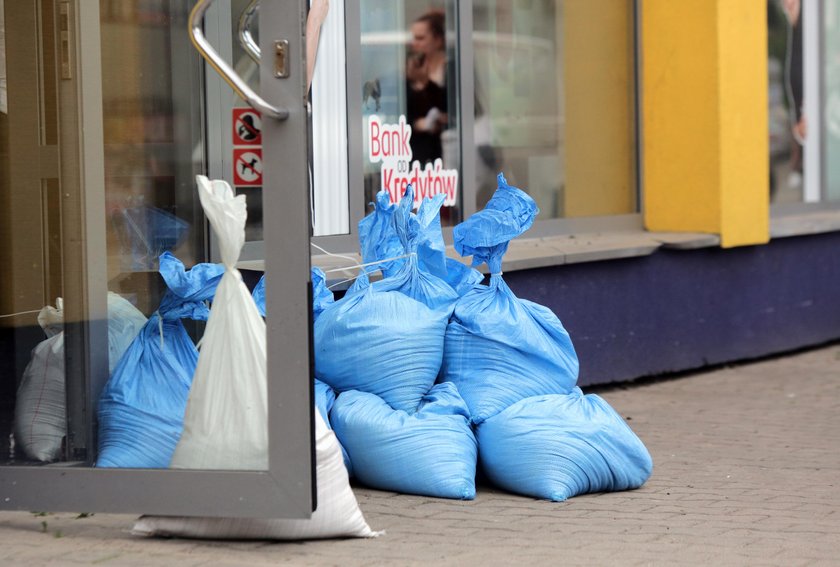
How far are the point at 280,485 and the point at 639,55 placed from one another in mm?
4782

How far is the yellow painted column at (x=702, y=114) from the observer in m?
7.57

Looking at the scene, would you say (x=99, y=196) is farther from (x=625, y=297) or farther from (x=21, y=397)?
(x=625, y=297)

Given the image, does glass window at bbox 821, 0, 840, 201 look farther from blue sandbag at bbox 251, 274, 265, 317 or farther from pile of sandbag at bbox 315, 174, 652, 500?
blue sandbag at bbox 251, 274, 265, 317

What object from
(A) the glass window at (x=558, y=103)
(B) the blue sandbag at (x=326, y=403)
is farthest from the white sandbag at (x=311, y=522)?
(A) the glass window at (x=558, y=103)

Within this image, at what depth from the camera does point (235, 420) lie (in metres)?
3.84

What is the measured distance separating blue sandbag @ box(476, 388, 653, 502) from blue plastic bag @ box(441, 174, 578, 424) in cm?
10

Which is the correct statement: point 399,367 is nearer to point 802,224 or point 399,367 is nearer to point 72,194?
point 72,194

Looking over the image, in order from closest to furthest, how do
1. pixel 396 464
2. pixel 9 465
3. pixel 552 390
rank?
pixel 9 465, pixel 396 464, pixel 552 390

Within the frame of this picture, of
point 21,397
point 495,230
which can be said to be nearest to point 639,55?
point 495,230

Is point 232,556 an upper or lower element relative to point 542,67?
lower

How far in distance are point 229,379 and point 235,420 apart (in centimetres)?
12

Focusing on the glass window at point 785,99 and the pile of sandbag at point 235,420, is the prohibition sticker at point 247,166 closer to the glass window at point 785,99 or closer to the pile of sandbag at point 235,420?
the pile of sandbag at point 235,420

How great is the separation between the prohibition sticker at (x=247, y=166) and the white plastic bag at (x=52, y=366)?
649mm

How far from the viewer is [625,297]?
23.8 ft
